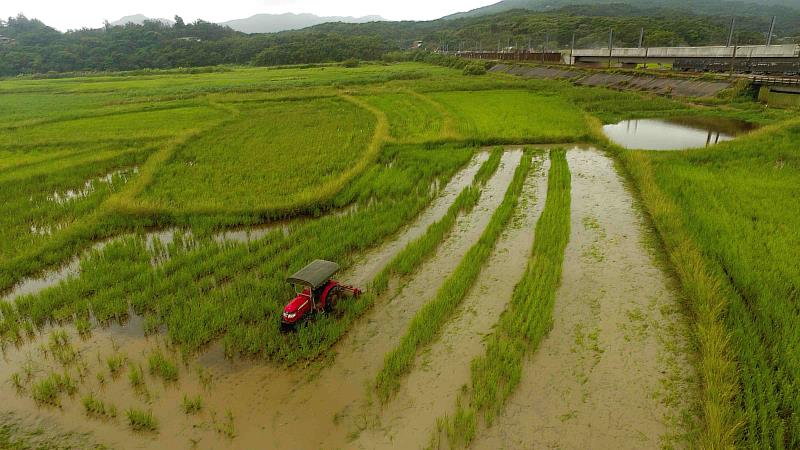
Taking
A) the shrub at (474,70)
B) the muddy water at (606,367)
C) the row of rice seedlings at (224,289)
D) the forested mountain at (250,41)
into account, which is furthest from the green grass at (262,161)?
the forested mountain at (250,41)

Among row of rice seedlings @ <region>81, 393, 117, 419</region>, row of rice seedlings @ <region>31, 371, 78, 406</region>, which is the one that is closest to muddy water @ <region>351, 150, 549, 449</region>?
row of rice seedlings @ <region>81, 393, 117, 419</region>

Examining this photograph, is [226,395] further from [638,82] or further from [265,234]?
[638,82]

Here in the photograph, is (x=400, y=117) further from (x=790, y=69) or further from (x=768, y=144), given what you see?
(x=790, y=69)

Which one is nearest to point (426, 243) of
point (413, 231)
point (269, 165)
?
point (413, 231)

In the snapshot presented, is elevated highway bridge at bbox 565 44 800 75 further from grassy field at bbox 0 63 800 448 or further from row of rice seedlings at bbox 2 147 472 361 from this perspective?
row of rice seedlings at bbox 2 147 472 361

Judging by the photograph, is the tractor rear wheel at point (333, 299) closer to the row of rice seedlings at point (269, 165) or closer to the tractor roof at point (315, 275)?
the tractor roof at point (315, 275)

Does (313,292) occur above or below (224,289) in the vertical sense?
above
